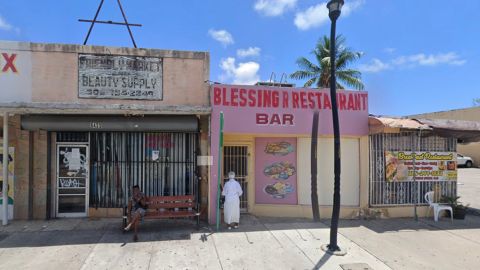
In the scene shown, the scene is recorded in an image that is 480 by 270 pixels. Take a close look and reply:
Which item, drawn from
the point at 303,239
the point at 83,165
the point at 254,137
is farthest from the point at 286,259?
the point at 83,165

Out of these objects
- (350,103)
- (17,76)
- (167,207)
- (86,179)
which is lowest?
(167,207)

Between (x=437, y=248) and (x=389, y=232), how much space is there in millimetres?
1228

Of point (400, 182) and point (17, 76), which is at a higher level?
point (17, 76)

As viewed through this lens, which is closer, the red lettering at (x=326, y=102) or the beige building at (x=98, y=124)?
the beige building at (x=98, y=124)

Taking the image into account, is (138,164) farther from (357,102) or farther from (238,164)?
(357,102)

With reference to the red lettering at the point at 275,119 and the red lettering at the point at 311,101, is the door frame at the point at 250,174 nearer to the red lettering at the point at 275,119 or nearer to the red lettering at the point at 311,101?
the red lettering at the point at 275,119

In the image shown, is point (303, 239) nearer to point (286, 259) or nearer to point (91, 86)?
point (286, 259)

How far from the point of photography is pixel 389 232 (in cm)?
827

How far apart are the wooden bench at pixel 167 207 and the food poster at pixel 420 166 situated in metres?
5.49

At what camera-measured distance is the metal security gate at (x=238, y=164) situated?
9922 mm

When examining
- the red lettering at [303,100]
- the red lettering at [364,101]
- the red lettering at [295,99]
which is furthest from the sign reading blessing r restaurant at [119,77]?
the red lettering at [364,101]

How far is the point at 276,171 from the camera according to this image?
9.97 metres

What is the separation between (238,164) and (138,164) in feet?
9.19

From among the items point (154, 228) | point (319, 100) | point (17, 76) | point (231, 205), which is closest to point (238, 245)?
point (231, 205)
